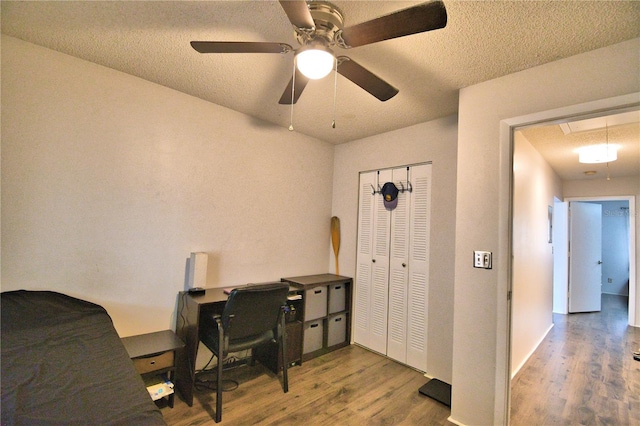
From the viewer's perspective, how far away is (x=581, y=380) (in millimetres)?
2791

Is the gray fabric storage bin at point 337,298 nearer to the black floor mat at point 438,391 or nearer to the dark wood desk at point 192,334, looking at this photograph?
the dark wood desk at point 192,334

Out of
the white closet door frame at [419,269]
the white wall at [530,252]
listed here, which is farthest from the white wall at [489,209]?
the white closet door frame at [419,269]

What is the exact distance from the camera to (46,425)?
0.93 metres

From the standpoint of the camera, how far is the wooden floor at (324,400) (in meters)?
2.04

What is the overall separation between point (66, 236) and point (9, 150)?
0.62 meters

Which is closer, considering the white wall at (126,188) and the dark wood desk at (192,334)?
the white wall at (126,188)

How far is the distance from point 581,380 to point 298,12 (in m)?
3.92

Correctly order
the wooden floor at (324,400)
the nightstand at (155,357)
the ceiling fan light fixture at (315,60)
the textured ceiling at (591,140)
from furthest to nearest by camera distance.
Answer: the textured ceiling at (591,140) < the wooden floor at (324,400) < the nightstand at (155,357) < the ceiling fan light fixture at (315,60)

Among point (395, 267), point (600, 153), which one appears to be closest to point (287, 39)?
point (395, 267)

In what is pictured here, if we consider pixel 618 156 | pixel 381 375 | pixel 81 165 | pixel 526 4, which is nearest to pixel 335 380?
pixel 381 375

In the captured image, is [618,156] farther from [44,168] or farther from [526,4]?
[44,168]

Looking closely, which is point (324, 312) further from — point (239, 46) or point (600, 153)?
point (600, 153)

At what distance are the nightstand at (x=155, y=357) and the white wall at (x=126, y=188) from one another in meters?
0.18

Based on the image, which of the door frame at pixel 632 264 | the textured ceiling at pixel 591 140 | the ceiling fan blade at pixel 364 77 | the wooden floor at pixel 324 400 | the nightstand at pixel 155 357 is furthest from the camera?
the door frame at pixel 632 264
